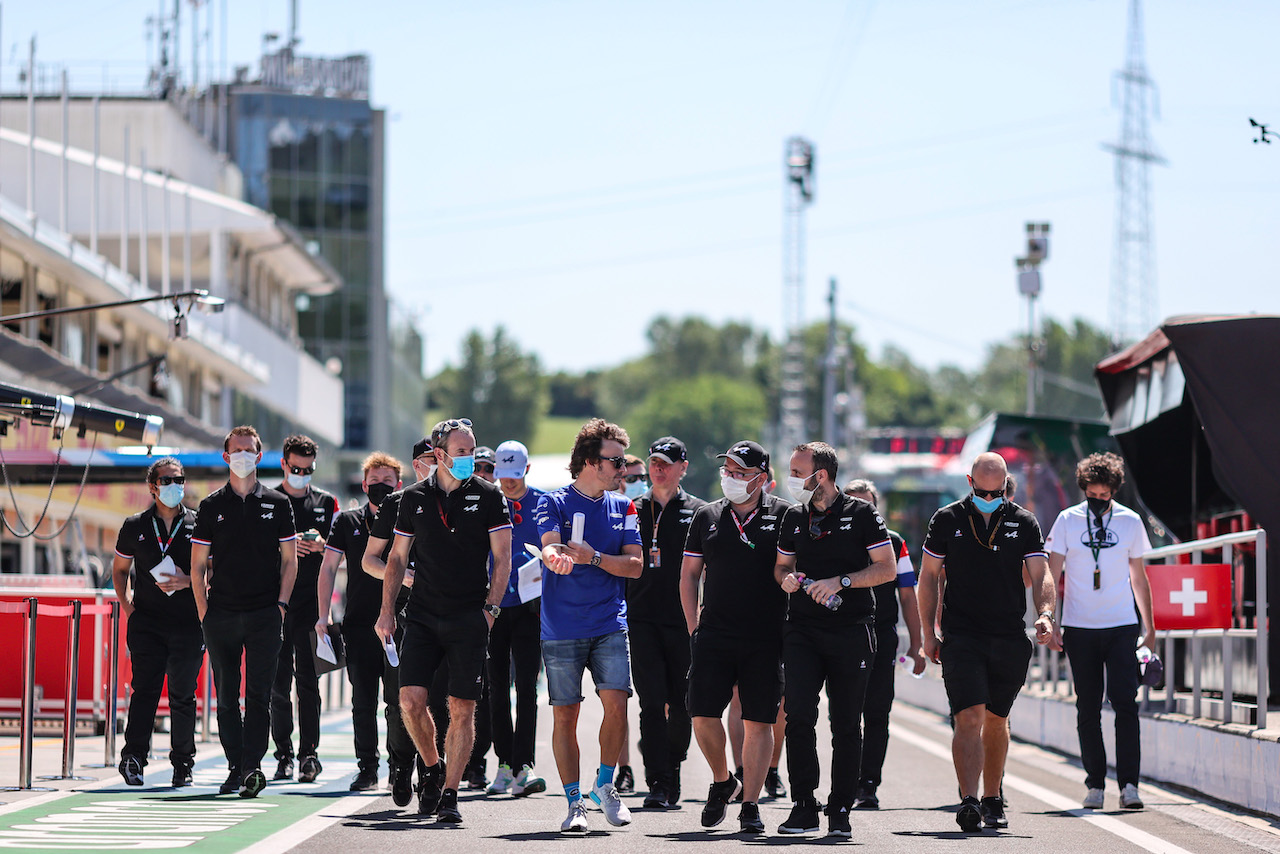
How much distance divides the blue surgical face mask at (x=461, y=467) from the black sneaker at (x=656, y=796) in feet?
7.61

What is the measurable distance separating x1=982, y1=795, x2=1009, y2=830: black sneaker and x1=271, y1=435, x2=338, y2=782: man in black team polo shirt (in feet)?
14.1

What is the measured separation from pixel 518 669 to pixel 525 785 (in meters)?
0.76

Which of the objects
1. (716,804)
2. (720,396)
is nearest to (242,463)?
(716,804)

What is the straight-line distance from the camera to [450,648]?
30.7 ft

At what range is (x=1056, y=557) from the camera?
11008 millimetres

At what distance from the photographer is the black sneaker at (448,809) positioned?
364 inches

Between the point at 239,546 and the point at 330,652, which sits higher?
the point at 239,546

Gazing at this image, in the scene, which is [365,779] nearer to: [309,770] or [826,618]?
[309,770]

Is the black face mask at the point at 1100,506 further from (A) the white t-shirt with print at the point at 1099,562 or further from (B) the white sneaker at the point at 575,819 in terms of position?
(B) the white sneaker at the point at 575,819

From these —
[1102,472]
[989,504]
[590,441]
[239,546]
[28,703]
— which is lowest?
[28,703]

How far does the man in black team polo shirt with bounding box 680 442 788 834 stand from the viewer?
926 cm

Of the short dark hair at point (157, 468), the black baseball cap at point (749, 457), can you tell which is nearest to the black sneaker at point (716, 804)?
the black baseball cap at point (749, 457)

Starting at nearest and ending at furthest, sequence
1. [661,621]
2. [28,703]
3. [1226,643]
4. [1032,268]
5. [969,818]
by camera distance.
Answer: [969,818], [661,621], [28,703], [1226,643], [1032,268]

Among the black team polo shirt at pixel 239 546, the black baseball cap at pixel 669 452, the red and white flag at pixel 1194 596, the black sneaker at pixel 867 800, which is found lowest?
the black sneaker at pixel 867 800
